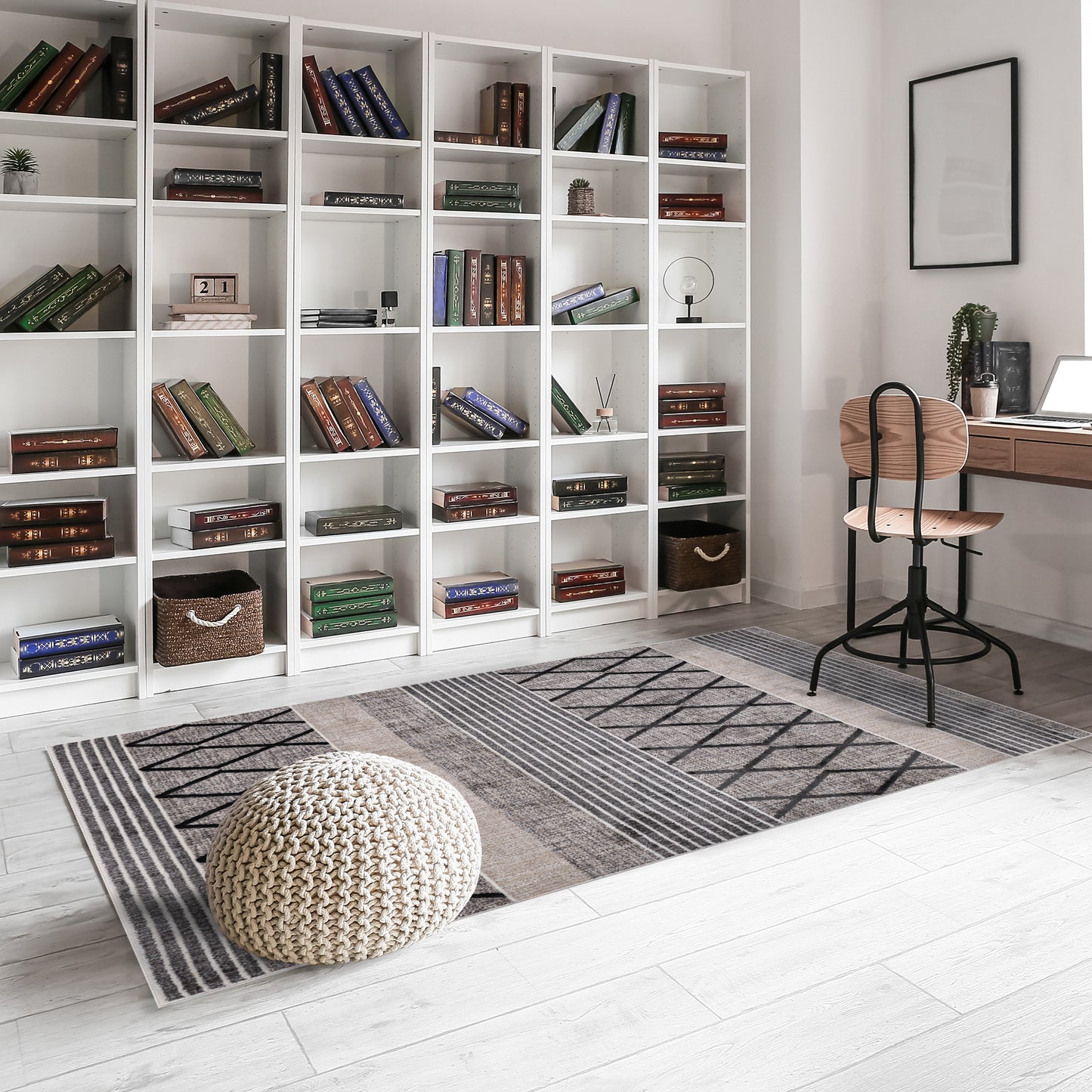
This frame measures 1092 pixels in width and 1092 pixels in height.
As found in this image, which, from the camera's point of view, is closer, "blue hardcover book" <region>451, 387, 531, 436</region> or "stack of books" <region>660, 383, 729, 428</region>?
"blue hardcover book" <region>451, 387, 531, 436</region>

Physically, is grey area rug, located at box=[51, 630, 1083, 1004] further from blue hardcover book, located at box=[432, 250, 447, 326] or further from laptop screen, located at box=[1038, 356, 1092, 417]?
blue hardcover book, located at box=[432, 250, 447, 326]

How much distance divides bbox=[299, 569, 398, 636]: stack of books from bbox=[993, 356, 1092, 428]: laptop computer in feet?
7.33

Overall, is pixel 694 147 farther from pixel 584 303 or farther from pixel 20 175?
pixel 20 175

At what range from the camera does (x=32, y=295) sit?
11.3ft

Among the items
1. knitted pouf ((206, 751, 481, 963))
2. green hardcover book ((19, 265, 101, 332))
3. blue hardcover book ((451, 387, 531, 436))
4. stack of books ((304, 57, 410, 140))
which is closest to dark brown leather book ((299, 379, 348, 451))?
blue hardcover book ((451, 387, 531, 436))

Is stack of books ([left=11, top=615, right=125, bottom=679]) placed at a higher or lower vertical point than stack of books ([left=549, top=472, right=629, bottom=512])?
lower

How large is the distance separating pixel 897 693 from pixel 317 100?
2.69m

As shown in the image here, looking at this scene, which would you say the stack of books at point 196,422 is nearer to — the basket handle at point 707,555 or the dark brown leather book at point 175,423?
the dark brown leather book at point 175,423

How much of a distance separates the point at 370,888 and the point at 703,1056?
0.62m

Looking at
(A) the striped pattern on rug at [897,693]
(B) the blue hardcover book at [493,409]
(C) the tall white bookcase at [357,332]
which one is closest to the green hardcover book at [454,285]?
(C) the tall white bookcase at [357,332]

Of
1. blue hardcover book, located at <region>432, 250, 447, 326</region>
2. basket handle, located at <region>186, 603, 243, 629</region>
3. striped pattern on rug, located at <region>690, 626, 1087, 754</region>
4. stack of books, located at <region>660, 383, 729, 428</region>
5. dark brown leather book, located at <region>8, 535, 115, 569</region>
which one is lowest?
striped pattern on rug, located at <region>690, 626, 1087, 754</region>

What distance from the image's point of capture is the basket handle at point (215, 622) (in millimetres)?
3572

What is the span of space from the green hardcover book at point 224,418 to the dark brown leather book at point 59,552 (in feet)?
1.66

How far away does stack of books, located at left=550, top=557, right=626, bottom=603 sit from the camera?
4.46 m
